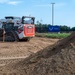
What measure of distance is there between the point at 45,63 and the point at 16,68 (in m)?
1.34

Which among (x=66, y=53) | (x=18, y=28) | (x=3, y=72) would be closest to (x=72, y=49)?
(x=66, y=53)

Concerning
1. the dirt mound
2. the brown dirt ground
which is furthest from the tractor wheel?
the dirt mound

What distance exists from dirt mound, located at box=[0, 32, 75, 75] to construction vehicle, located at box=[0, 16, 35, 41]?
754 inches

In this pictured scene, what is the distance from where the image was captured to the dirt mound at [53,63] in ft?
28.0

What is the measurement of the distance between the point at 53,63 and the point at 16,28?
21122 millimetres

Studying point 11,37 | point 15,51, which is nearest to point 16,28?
point 11,37

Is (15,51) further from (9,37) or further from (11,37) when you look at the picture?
(9,37)

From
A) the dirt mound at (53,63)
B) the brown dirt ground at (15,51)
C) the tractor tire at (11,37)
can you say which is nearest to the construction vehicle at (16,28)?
the tractor tire at (11,37)

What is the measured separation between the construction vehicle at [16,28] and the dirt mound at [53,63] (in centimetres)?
1916

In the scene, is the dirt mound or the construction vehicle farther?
the construction vehicle

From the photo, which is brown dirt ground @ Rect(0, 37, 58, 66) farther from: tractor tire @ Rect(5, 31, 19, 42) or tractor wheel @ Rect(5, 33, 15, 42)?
tractor wheel @ Rect(5, 33, 15, 42)

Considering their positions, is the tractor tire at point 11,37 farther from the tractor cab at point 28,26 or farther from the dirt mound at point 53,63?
the dirt mound at point 53,63

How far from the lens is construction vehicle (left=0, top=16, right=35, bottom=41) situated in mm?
29327

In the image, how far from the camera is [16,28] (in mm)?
29797
